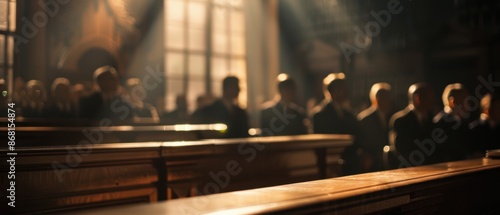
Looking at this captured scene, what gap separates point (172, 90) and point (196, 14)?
173 cm

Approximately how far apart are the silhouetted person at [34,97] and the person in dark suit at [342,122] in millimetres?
3849

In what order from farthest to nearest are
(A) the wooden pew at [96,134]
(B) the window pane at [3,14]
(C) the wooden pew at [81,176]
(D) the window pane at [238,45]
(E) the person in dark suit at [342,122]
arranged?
1. (D) the window pane at [238,45]
2. (B) the window pane at [3,14]
3. (E) the person in dark suit at [342,122]
4. (A) the wooden pew at [96,134]
5. (C) the wooden pew at [81,176]

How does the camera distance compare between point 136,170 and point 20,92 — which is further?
point 20,92

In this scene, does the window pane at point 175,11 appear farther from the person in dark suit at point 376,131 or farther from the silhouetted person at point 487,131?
the silhouetted person at point 487,131

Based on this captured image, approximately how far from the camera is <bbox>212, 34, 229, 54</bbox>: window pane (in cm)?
1102

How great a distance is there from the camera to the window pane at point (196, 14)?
34.8ft

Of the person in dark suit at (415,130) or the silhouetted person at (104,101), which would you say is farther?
the silhouetted person at (104,101)

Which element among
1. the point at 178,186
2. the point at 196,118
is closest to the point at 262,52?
the point at 196,118

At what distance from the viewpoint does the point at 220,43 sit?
1109 centimetres

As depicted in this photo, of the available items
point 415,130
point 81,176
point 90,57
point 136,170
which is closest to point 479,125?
point 415,130

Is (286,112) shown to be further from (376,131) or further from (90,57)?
(90,57)

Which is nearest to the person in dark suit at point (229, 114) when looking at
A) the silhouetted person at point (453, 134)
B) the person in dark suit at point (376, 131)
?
the person in dark suit at point (376, 131)

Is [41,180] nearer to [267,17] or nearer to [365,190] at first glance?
[365,190]

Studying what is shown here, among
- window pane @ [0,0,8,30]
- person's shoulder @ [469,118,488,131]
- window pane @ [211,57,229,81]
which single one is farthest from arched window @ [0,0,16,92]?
person's shoulder @ [469,118,488,131]
